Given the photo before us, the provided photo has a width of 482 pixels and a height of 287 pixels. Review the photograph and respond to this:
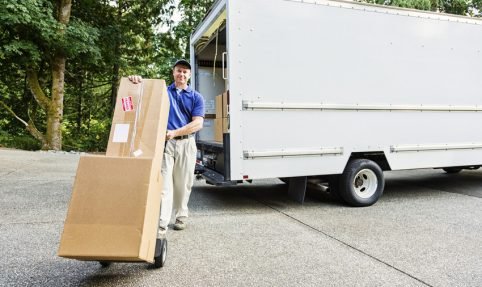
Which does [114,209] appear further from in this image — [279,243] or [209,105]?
[209,105]

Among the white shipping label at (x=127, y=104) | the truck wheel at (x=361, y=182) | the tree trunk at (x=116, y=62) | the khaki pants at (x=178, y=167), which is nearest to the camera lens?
the white shipping label at (x=127, y=104)

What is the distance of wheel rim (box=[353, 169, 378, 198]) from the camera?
217 inches

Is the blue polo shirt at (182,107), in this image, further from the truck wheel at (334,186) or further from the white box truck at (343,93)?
the truck wheel at (334,186)

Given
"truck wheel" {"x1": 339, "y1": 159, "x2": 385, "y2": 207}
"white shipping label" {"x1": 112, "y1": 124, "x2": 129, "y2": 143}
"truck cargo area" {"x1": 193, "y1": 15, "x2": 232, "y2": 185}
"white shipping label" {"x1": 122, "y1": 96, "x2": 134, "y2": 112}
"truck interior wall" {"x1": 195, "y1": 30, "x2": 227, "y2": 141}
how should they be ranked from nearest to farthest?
"white shipping label" {"x1": 112, "y1": 124, "x2": 129, "y2": 143} → "white shipping label" {"x1": 122, "y1": 96, "x2": 134, "y2": 112} → "truck wheel" {"x1": 339, "y1": 159, "x2": 385, "y2": 207} → "truck cargo area" {"x1": 193, "y1": 15, "x2": 232, "y2": 185} → "truck interior wall" {"x1": 195, "y1": 30, "x2": 227, "y2": 141}

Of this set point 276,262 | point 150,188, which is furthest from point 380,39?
point 150,188

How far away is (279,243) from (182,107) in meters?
1.67

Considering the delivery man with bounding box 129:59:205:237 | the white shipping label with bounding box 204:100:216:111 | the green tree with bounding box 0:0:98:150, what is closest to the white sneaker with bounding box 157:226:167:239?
the delivery man with bounding box 129:59:205:237

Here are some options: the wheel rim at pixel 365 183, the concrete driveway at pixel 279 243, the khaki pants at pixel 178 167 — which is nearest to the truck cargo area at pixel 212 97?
the concrete driveway at pixel 279 243

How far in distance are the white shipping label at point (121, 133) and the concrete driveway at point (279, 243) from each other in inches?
41.2

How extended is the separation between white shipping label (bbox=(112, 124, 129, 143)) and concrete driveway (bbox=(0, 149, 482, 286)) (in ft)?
3.44

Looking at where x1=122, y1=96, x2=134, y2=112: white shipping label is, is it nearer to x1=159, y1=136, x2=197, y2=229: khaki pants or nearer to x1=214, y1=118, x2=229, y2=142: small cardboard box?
x1=159, y1=136, x2=197, y2=229: khaki pants

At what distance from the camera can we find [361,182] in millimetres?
5625

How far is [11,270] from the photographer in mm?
3025

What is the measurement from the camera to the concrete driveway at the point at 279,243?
2990 mm
